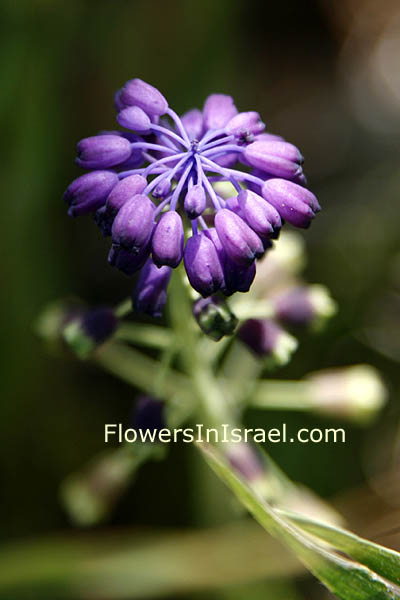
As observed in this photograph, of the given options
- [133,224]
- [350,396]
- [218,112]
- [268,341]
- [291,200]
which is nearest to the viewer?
[133,224]

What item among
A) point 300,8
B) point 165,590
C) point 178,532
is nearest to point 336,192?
point 300,8

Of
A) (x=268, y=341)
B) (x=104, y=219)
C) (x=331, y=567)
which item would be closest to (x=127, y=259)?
Result: (x=104, y=219)

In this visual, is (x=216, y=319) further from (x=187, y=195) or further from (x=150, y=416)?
(x=150, y=416)

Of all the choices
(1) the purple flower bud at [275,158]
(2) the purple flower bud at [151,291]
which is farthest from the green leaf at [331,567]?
(1) the purple flower bud at [275,158]

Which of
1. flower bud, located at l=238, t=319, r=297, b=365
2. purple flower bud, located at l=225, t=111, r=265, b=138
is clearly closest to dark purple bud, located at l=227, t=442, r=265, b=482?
flower bud, located at l=238, t=319, r=297, b=365

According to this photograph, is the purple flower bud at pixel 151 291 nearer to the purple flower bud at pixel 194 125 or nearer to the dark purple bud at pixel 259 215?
the dark purple bud at pixel 259 215

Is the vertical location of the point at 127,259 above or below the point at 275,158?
below
